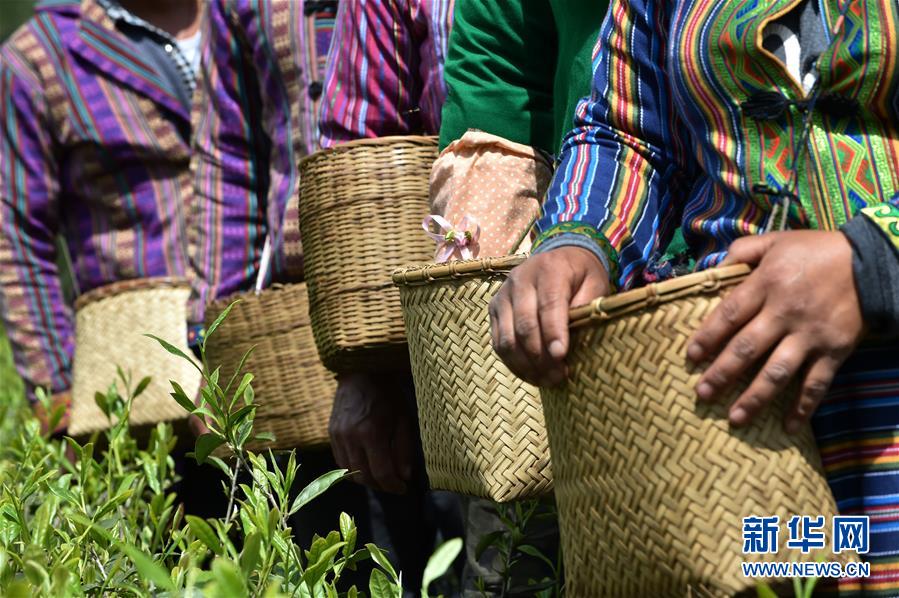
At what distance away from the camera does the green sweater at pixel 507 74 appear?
2596mm

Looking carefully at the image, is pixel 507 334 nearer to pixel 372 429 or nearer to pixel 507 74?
pixel 507 74

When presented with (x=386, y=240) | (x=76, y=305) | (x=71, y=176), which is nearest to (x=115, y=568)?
(x=386, y=240)

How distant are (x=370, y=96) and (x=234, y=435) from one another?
1.47 meters

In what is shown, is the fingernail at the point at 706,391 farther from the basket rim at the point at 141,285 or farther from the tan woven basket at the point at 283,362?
the basket rim at the point at 141,285

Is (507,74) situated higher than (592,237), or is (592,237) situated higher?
(507,74)

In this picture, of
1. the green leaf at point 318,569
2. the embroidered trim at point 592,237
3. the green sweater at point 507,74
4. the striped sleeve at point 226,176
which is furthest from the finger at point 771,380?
the striped sleeve at point 226,176

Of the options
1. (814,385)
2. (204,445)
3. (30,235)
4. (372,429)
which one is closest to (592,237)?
(814,385)

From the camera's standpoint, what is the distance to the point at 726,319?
154cm

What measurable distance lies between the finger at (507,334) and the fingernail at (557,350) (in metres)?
0.06

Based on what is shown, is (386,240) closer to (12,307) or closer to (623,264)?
(623,264)

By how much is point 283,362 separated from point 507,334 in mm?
1614

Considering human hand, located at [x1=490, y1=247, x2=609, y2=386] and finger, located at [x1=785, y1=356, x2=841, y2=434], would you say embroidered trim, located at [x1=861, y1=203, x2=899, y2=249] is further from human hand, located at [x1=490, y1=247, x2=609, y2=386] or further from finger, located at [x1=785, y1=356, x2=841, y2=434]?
human hand, located at [x1=490, y1=247, x2=609, y2=386]

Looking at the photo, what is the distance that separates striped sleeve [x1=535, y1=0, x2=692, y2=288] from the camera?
6.40ft

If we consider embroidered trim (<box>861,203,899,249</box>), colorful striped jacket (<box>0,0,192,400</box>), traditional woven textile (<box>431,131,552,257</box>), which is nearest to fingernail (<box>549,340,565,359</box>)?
embroidered trim (<box>861,203,899,249</box>)
